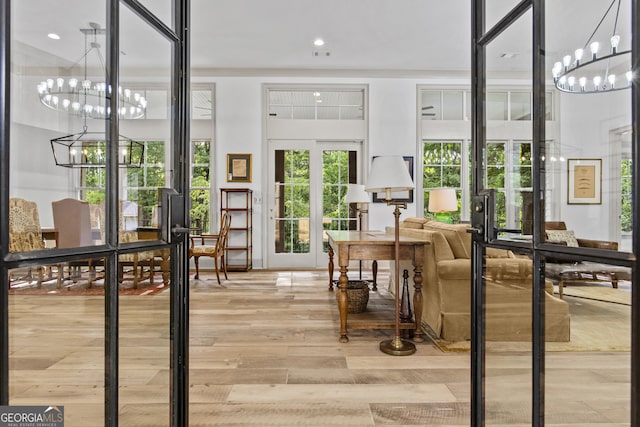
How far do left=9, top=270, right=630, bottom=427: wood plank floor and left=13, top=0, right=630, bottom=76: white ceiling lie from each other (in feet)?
1.92

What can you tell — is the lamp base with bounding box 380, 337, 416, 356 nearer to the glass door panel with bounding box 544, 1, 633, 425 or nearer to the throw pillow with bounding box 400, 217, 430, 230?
the throw pillow with bounding box 400, 217, 430, 230

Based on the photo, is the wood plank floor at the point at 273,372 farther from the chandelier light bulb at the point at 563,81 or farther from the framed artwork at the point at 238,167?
the framed artwork at the point at 238,167

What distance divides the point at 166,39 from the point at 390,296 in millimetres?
3558

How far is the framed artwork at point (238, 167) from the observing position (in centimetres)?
604

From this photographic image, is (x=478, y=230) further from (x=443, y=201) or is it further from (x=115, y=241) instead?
(x=443, y=201)

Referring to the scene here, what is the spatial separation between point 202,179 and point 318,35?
2884mm

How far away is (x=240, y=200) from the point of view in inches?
237

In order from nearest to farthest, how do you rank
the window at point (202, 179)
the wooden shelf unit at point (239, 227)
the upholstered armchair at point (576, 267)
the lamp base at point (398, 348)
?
the upholstered armchair at point (576, 267)
the lamp base at point (398, 348)
the wooden shelf unit at point (239, 227)
the window at point (202, 179)

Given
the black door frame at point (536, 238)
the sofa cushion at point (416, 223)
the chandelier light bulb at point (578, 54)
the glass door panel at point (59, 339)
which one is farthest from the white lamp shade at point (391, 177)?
the glass door panel at point (59, 339)

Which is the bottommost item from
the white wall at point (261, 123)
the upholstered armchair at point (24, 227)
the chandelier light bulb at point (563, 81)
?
the upholstered armchair at point (24, 227)

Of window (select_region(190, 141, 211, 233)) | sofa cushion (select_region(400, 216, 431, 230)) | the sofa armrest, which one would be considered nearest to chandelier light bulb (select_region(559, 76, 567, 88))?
the sofa armrest

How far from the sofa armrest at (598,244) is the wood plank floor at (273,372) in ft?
0.71

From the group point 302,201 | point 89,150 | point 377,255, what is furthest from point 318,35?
point 89,150

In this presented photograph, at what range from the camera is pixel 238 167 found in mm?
6055
